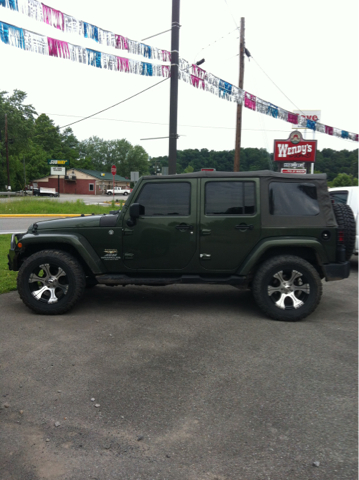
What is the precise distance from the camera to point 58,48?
331 inches

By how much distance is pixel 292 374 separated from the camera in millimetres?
3637

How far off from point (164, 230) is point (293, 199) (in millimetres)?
1706

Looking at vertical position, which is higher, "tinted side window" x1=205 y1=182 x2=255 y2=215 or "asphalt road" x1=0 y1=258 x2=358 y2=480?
"tinted side window" x1=205 y1=182 x2=255 y2=215

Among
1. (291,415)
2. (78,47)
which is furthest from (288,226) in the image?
(78,47)

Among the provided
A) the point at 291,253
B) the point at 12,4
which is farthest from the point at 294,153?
the point at 291,253

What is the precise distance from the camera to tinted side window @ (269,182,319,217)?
5.25 meters

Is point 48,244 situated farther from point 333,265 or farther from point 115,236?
point 333,265

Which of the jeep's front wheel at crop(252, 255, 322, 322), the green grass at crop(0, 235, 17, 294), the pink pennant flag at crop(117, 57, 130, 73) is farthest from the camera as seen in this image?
the pink pennant flag at crop(117, 57, 130, 73)

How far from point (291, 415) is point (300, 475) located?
0.65m

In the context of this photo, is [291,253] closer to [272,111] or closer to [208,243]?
[208,243]

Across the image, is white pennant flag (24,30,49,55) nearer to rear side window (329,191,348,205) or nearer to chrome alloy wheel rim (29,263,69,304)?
chrome alloy wheel rim (29,263,69,304)

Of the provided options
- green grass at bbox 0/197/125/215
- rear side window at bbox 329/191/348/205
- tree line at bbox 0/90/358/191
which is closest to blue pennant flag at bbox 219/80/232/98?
rear side window at bbox 329/191/348/205

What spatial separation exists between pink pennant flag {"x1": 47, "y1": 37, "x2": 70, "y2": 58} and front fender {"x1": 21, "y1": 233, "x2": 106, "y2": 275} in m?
4.79

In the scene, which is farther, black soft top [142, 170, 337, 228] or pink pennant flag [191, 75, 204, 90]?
pink pennant flag [191, 75, 204, 90]
